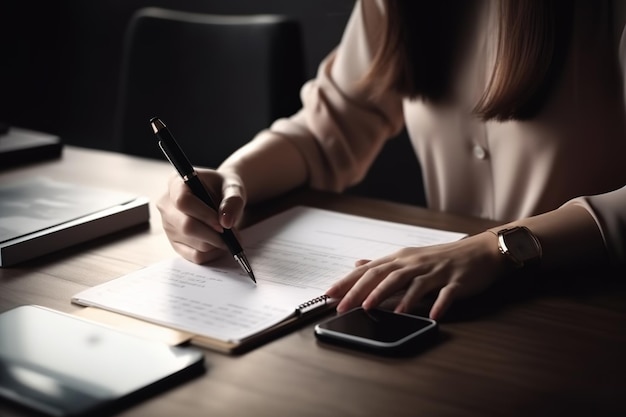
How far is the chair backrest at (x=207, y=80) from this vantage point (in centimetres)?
190

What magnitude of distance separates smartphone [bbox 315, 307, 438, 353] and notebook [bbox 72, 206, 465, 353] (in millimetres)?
52

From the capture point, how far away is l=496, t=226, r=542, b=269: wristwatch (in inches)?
40.3

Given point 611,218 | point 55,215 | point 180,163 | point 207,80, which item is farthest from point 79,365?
point 207,80

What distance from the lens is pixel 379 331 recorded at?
34.5 inches

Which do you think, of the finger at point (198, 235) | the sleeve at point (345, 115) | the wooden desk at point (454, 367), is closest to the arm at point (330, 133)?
the sleeve at point (345, 115)

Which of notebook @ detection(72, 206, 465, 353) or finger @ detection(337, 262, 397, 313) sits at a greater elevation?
finger @ detection(337, 262, 397, 313)

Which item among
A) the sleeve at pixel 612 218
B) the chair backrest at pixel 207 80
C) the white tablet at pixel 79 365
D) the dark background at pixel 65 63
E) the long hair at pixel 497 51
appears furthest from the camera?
the dark background at pixel 65 63

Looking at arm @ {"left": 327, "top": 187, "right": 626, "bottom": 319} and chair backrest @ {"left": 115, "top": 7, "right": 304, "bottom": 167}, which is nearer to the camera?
arm @ {"left": 327, "top": 187, "right": 626, "bottom": 319}

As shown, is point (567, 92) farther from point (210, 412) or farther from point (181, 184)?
point (210, 412)

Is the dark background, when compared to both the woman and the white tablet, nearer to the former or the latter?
the woman

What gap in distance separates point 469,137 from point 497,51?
0.67 feet

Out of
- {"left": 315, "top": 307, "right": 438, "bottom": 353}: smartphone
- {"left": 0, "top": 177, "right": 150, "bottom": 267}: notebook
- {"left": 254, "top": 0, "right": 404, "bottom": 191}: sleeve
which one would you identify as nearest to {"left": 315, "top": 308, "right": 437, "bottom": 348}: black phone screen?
{"left": 315, "top": 307, "right": 438, "bottom": 353}: smartphone

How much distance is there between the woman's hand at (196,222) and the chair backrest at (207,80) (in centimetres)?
78

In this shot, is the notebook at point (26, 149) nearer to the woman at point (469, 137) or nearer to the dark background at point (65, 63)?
the woman at point (469, 137)
